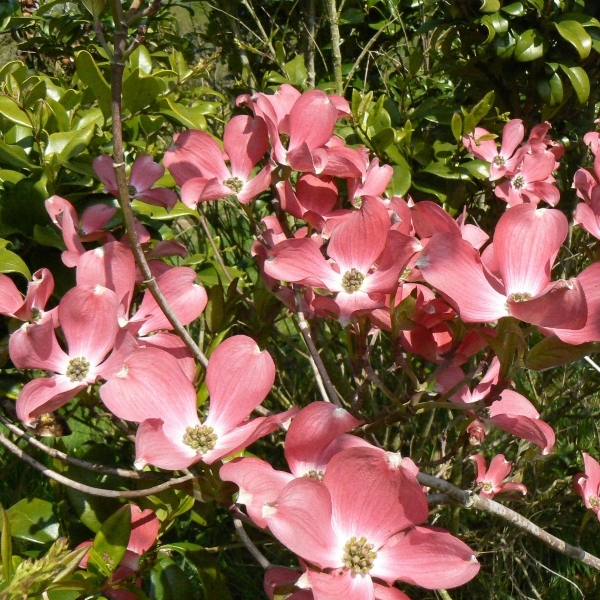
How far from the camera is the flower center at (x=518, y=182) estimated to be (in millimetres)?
1053

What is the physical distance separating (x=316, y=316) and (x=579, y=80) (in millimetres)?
755

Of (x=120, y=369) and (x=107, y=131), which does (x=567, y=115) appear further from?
(x=120, y=369)

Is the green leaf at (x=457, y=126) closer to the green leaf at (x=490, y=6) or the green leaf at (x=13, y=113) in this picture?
the green leaf at (x=490, y=6)

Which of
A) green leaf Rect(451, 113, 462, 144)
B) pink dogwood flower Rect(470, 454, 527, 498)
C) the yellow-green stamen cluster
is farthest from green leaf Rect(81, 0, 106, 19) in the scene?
pink dogwood flower Rect(470, 454, 527, 498)

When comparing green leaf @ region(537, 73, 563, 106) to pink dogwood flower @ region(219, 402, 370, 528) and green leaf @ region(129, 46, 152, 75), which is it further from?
pink dogwood flower @ region(219, 402, 370, 528)

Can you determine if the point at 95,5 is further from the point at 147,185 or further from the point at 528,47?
the point at 528,47

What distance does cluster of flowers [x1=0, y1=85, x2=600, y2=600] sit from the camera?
1.72 feet

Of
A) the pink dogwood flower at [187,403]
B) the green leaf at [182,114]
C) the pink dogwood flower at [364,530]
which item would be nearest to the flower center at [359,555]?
the pink dogwood flower at [364,530]

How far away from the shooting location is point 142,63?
44.7 inches

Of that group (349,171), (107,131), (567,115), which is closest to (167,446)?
(349,171)

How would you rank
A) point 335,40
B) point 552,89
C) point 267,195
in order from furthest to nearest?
point 267,195
point 335,40
point 552,89

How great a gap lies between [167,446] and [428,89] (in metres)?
1.16

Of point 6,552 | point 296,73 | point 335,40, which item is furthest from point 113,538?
point 335,40

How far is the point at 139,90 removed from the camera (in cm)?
91
